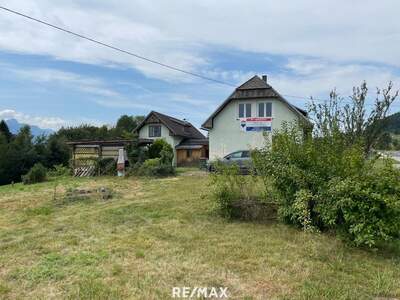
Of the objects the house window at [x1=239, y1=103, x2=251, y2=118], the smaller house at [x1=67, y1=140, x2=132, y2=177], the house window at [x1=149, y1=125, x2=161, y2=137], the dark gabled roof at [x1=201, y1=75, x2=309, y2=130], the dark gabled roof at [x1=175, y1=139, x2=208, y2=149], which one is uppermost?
the dark gabled roof at [x1=201, y1=75, x2=309, y2=130]

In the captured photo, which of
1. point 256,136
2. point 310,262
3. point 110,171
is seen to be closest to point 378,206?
point 310,262

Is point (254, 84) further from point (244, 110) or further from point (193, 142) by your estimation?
point (193, 142)

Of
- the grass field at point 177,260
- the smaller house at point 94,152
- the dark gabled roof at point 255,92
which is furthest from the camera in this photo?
the dark gabled roof at point 255,92

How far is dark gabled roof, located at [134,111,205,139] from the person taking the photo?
31206mm

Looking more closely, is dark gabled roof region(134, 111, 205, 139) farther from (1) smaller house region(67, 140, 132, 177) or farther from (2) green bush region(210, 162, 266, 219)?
(2) green bush region(210, 162, 266, 219)

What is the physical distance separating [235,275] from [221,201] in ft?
10.3

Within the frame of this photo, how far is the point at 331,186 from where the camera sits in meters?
5.77

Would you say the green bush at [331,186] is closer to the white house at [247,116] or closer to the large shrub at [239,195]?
the large shrub at [239,195]


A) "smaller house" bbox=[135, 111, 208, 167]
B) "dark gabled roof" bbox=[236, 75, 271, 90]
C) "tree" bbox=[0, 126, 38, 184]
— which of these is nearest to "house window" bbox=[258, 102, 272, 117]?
"dark gabled roof" bbox=[236, 75, 271, 90]

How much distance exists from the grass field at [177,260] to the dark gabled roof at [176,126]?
77.5ft

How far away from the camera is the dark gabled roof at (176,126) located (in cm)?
3121

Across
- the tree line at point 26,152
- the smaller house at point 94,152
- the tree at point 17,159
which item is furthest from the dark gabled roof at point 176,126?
the tree at point 17,159

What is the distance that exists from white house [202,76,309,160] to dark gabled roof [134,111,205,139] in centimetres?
490

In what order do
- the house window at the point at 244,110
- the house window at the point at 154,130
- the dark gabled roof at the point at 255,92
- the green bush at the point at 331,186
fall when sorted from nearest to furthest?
the green bush at the point at 331,186
the dark gabled roof at the point at 255,92
the house window at the point at 244,110
the house window at the point at 154,130
